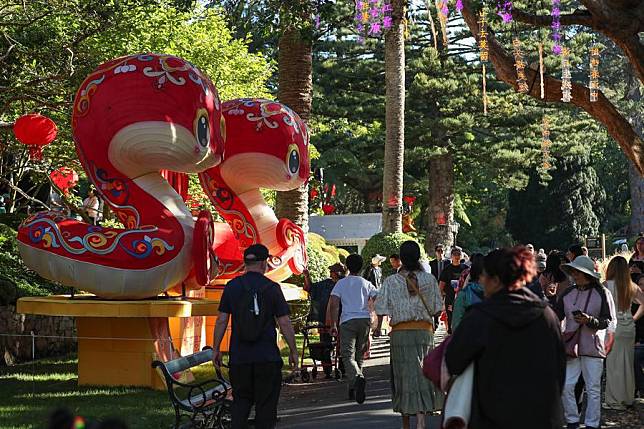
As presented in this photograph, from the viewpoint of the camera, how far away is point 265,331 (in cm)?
873

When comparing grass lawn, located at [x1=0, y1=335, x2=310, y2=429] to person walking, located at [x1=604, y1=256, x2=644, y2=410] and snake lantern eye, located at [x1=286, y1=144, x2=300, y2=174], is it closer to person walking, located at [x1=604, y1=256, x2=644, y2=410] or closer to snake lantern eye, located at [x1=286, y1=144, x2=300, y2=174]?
snake lantern eye, located at [x1=286, y1=144, x2=300, y2=174]

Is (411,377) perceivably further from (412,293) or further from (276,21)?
(276,21)

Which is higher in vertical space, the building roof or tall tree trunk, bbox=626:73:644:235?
tall tree trunk, bbox=626:73:644:235

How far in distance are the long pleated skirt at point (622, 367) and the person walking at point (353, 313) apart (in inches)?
122

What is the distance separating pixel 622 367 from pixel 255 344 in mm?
5290

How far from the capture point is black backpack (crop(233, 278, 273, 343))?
8688 mm

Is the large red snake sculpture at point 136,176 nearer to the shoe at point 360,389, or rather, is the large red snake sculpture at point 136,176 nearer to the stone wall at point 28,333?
the shoe at point 360,389

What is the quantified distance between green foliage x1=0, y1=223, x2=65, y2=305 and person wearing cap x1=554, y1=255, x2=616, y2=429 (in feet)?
33.1

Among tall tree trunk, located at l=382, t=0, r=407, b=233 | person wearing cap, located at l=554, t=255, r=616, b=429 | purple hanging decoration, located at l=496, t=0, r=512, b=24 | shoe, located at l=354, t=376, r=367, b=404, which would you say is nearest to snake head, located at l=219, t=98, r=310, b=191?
purple hanging decoration, located at l=496, t=0, r=512, b=24

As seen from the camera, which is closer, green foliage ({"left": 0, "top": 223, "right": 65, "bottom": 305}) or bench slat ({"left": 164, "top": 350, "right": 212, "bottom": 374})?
bench slat ({"left": 164, "top": 350, "right": 212, "bottom": 374})

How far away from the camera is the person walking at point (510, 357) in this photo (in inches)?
232

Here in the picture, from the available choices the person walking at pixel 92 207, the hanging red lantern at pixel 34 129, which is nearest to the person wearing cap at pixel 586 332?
the hanging red lantern at pixel 34 129

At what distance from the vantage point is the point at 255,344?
8711 mm

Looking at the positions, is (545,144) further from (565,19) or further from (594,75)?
(565,19)
